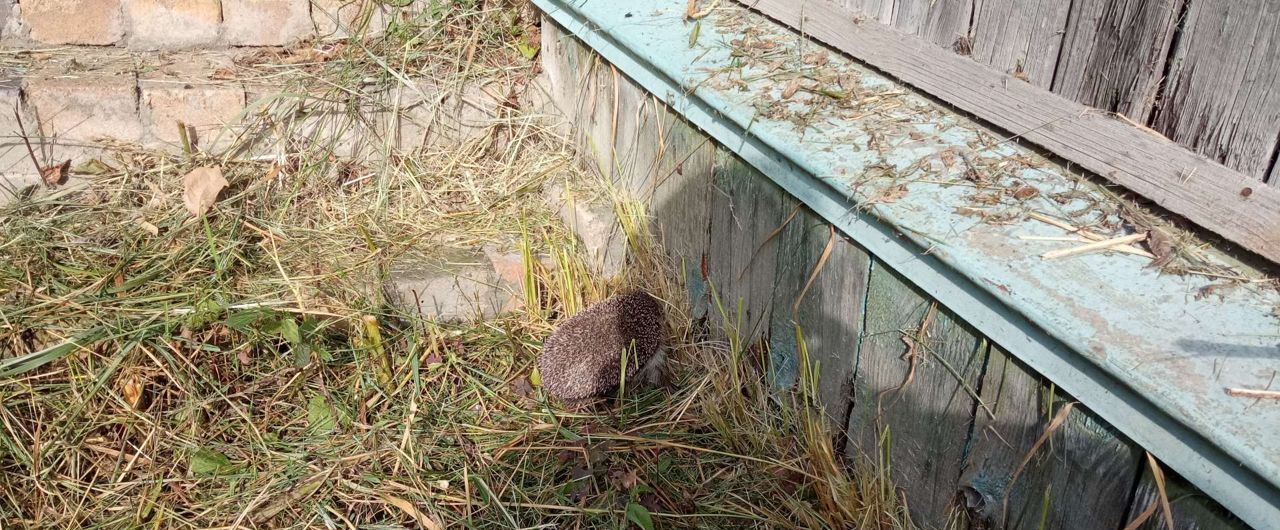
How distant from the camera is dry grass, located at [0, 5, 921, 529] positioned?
2.73m

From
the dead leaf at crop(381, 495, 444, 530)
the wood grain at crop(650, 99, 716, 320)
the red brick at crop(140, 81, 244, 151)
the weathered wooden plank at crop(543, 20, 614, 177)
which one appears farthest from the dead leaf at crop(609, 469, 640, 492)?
the red brick at crop(140, 81, 244, 151)

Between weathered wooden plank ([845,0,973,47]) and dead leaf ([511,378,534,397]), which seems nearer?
weathered wooden plank ([845,0,973,47])

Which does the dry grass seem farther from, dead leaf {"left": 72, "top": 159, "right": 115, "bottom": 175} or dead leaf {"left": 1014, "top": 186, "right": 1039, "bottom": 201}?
dead leaf {"left": 1014, "top": 186, "right": 1039, "bottom": 201}

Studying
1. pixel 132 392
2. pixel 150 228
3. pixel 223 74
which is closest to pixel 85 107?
pixel 223 74

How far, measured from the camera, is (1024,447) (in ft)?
5.97

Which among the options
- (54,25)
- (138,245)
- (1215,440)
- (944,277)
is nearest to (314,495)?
(138,245)

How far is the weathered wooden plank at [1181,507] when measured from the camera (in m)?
1.41

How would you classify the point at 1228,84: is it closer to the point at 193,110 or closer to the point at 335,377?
the point at 335,377

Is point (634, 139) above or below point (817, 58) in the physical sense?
below

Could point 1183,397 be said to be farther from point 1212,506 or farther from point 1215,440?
point 1212,506

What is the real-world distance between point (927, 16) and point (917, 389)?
37.7 inches

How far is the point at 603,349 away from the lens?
9.93ft

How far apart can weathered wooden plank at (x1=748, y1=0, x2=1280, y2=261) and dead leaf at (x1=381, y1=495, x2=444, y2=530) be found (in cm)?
182

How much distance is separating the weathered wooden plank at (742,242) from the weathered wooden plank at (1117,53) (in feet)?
2.51
